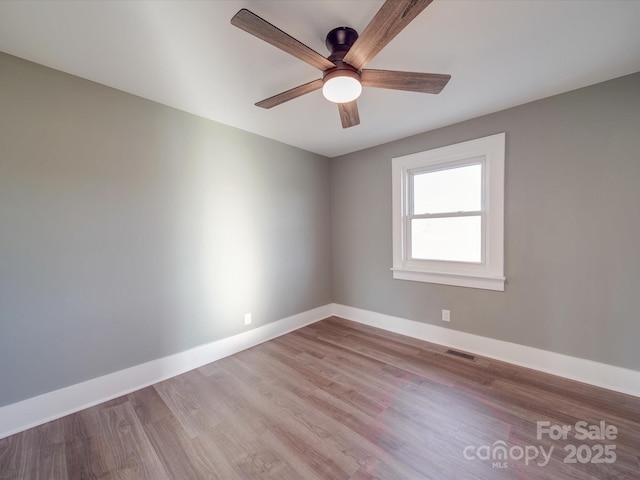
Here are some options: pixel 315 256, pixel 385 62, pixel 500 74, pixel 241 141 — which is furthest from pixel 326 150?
pixel 500 74

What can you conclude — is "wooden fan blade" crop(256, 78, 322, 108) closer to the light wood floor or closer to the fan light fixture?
the fan light fixture

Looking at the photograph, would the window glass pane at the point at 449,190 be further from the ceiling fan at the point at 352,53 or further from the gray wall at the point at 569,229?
the ceiling fan at the point at 352,53

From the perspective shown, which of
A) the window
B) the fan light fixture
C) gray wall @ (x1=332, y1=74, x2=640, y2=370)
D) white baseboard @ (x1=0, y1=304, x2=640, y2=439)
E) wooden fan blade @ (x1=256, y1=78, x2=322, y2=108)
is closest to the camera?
the fan light fixture

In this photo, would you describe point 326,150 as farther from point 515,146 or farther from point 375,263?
point 515,146

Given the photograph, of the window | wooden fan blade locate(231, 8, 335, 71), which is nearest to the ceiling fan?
wooden fan blade locate(231, 8, 335, 71)

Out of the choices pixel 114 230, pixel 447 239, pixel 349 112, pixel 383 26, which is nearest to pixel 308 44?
pixel 349 112

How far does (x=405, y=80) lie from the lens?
148 cm

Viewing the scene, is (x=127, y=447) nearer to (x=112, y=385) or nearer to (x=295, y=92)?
(x=112, y=385)

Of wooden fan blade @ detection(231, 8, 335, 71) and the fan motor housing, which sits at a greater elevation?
the fan motor housing

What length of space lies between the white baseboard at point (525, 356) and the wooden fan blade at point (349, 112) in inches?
91.3

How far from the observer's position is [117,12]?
4.25 feet

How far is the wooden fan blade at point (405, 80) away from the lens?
1433mm

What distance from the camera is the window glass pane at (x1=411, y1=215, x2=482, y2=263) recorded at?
102 inches

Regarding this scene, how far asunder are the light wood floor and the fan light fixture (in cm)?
207
